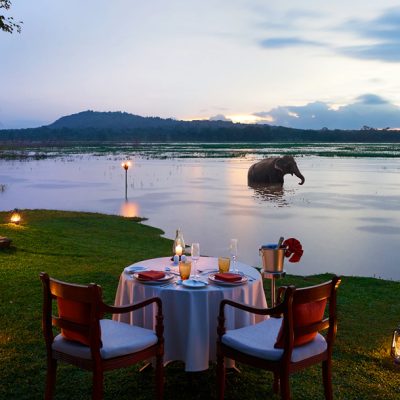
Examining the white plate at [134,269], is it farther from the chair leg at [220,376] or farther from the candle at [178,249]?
the chair leg at [220,376]

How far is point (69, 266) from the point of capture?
10070 millimetres

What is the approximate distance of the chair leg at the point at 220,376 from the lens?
4.36m

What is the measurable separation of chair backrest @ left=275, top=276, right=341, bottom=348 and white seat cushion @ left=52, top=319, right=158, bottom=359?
43.4 inches

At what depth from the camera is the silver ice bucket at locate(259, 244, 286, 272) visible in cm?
506

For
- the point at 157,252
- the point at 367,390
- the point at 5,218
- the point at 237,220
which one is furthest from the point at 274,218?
the point at 367,390

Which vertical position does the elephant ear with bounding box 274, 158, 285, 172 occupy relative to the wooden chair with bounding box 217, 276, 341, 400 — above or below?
above

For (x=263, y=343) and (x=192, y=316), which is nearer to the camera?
(x=263, y=343)

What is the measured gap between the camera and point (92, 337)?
3891 mm

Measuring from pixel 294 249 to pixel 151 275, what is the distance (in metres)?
1.46

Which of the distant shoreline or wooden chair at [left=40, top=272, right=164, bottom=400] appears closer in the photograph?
wooden chair at [left=40, top=272, right=164, bottom=400]

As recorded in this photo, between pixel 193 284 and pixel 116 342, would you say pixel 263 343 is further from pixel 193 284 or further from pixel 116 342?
pixel 116 342

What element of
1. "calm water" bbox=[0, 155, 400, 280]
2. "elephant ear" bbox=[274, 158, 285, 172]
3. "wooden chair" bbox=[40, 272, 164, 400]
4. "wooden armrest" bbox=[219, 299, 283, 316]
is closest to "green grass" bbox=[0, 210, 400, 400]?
"wooden chair" bbox=[40, 272, 164, 400]

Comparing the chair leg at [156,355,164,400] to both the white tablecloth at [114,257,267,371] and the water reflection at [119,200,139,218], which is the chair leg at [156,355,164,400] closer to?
the white tablecloth at [114,257,267,371]

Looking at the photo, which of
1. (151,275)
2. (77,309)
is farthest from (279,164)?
(77,309)
